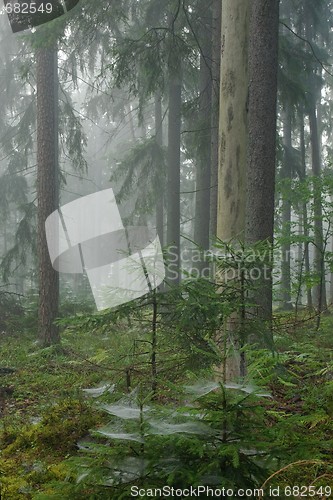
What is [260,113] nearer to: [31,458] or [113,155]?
[31,458]

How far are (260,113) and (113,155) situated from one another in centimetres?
2270

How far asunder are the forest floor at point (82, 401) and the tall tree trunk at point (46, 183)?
4.89ft

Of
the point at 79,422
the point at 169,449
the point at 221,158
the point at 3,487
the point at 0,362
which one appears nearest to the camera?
the point at 169,449

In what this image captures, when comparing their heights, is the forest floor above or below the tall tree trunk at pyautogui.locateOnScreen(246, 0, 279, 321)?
below

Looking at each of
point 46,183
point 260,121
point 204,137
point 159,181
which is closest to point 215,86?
point 204,137

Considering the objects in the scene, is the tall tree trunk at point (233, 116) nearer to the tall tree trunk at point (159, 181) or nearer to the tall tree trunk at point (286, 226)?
the tall tree trunk at point (286, 226)

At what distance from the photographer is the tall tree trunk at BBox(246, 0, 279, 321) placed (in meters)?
6.52

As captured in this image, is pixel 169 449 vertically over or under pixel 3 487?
over

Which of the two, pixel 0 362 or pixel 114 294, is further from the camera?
pixel 0 362

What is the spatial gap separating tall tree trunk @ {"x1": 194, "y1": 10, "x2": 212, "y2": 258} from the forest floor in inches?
141

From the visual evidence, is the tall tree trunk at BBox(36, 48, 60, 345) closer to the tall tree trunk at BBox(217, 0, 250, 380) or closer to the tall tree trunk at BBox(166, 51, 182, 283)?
the tall tree trunk at BBox(217, 0, 250, 380)

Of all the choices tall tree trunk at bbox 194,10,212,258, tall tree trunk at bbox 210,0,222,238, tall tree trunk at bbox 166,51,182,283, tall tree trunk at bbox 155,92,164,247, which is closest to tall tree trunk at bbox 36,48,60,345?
tall tree trunk at bbox 194,10,212,258

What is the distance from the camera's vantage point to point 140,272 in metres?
4.33

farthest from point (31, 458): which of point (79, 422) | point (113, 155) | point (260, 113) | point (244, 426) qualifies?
point (113, 155)
